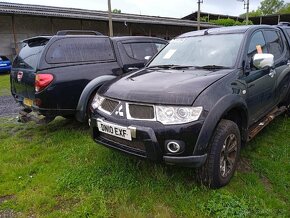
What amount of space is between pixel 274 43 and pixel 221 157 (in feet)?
8.34

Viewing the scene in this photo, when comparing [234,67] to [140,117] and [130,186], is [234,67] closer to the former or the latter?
[140,117]

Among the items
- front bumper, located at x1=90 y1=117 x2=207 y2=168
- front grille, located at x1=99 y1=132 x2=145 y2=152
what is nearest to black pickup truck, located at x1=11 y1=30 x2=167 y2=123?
front grille, located at x1=99 y1=132 x2=145 y2=152

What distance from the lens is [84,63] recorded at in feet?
16.9

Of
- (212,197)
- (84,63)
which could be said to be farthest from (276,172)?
(84,63)

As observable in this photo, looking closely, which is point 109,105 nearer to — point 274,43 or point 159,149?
point 159,149

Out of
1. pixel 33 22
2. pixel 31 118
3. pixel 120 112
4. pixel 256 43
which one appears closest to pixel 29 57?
pixel 31 118

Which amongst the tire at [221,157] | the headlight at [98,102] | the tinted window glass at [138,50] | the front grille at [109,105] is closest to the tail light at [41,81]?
the headlight at [98,102]

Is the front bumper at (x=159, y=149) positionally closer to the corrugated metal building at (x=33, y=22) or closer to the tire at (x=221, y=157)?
the tire at (x=221, y=157)

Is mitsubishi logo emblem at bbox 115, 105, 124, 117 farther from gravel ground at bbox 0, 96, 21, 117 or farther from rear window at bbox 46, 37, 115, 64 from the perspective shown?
gravel ground at bbox 0, 96, 21, 117

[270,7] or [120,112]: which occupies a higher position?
[270,7]

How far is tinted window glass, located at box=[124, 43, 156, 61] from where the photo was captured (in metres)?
5.95

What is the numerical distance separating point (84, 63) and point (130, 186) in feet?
8.70

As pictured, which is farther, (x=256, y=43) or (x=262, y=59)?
(x=256, y=43)

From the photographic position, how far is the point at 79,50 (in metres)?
5.22
